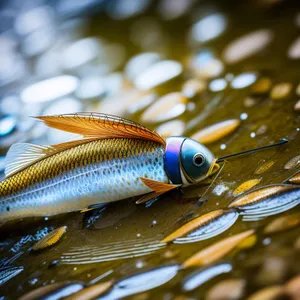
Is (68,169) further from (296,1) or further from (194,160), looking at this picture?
(296,1)

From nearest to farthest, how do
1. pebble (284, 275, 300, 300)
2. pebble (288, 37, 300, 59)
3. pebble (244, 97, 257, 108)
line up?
pebble (284, 275, 300, 300)
pebble (244, 97, 257, 108)
pebble (288, 37, 300, 59)

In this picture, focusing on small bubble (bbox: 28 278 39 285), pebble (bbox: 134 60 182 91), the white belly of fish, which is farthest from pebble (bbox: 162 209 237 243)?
pebble (bbox: 134 60 182 91)

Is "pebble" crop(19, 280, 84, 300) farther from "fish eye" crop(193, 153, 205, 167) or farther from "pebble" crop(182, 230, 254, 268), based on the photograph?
"fish eye" crop(193, 153, 205, 167)

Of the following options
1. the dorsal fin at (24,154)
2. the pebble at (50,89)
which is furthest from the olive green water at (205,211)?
the pebble at (50,89)

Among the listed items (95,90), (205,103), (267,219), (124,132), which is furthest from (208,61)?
(267,219)

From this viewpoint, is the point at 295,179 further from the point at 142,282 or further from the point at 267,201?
the point at 142,282

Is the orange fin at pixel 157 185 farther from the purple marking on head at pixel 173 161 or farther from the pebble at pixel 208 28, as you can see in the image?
the pebble at pixel 208 28

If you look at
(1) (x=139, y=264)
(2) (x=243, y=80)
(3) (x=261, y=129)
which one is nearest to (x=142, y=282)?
(1) (x=139, y=264)
